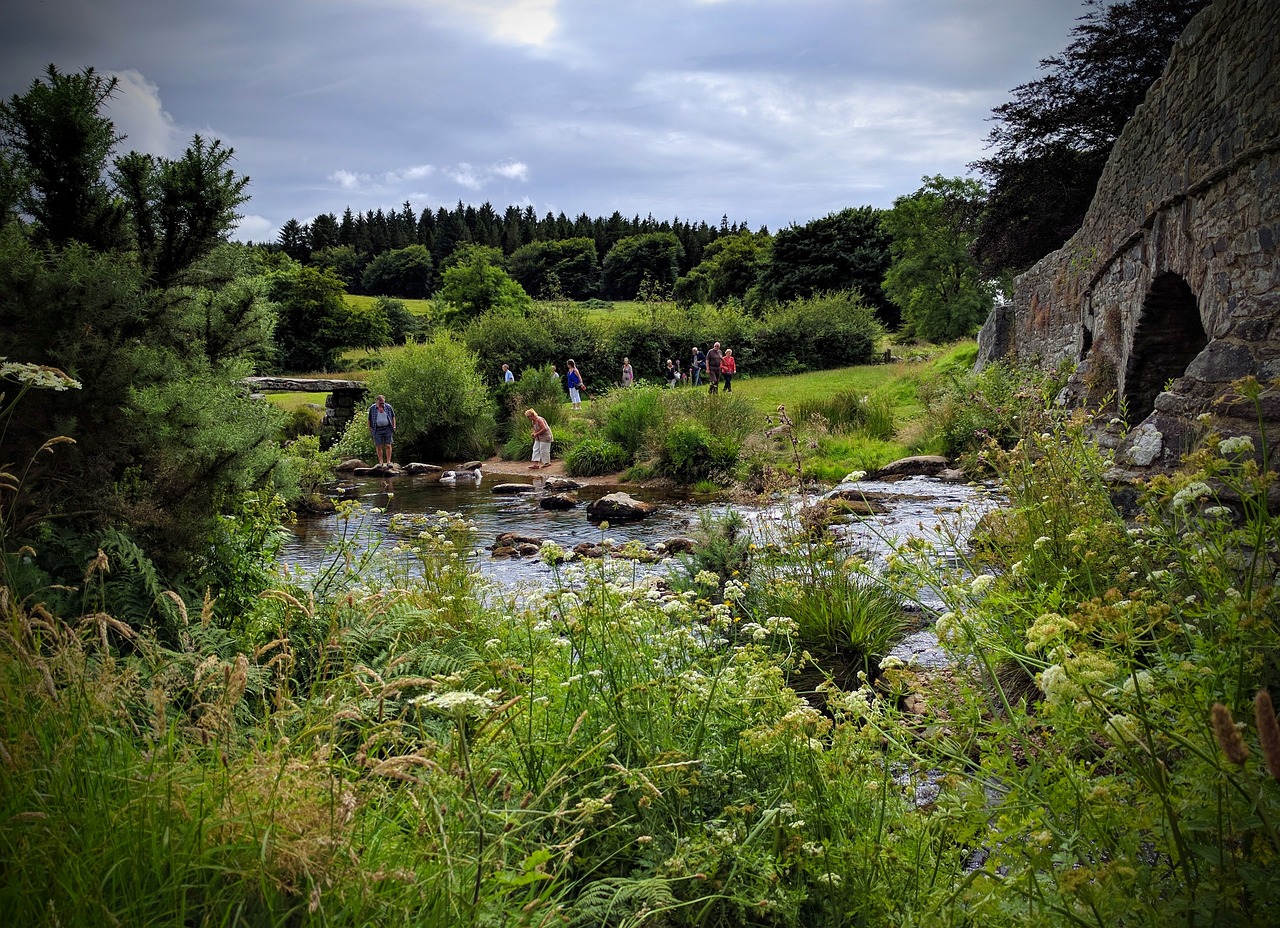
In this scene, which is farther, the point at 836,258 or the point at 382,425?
the point at 836,258

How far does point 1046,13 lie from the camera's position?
7.29m

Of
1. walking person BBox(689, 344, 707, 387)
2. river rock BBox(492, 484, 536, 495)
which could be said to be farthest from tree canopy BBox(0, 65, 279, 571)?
walking person BBox(689, 344, 707, 387)

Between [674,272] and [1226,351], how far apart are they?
80947 millimetres

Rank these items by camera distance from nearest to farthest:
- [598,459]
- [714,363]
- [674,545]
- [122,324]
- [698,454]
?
[122,324] → [674,545] → [698,454] → [598,459] → [714,363]

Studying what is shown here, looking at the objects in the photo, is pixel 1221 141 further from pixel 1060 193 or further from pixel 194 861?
pixel 1060 193

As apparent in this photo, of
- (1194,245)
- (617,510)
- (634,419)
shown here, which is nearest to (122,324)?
(1194,245)

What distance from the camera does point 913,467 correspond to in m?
13.8

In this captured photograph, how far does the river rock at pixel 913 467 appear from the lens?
44.8 ft

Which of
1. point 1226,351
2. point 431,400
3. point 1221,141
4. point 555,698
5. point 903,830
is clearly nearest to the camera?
point 903,830

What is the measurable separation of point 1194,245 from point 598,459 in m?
12.7

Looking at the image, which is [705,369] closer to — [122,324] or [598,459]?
[598,459]

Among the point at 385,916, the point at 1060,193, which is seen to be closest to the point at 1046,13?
the point at 385,916

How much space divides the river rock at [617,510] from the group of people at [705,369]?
46.4 feet

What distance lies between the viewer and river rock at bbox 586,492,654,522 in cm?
1234
